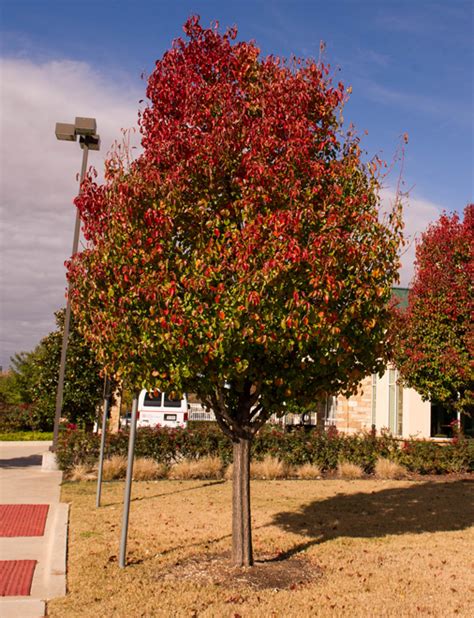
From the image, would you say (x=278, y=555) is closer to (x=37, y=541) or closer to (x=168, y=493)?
(x=37, y=541)

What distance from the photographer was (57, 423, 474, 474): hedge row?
15.9m

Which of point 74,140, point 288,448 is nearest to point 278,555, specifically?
point 288,448

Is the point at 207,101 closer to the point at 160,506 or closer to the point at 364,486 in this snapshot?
the point at 160,506

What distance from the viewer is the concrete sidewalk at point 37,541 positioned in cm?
628

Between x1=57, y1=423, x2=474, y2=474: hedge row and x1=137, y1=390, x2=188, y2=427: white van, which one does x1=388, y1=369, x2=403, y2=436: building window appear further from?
x1=137, y1=390, x2=188, y2=427: white van

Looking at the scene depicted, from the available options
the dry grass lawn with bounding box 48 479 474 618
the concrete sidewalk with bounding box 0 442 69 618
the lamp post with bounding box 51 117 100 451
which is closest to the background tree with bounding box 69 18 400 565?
the dry grass lawn with bounding box 48 479 474 618

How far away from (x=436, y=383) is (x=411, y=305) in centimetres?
240

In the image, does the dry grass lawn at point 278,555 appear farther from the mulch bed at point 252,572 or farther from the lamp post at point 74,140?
the lamp post at point 74,140

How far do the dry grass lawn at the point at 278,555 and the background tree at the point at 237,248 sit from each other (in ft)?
3.14

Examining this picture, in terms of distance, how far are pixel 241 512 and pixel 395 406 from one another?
18.4 metres

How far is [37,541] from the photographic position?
8938 mm

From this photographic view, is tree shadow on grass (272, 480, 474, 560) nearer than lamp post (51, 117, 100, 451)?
Yes

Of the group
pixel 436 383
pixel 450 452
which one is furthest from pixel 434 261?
pixel 450 452

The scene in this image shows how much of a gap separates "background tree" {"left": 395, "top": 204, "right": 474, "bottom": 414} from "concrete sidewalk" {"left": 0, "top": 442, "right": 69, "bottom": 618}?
10.4 m
